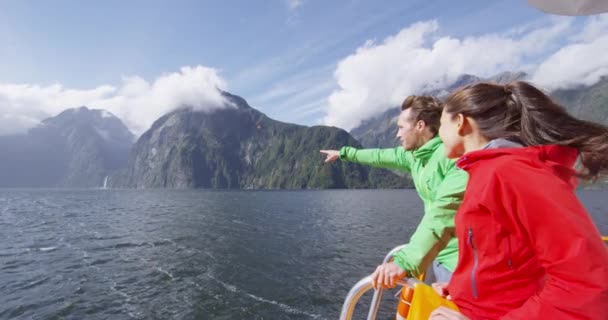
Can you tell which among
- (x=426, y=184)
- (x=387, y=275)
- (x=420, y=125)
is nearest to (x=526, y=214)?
(x=387, y=275)

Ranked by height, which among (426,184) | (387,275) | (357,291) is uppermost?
(426,184)

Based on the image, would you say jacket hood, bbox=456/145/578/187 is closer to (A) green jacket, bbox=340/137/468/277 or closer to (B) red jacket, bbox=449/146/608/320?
(B) red jacket, bbox=449/146/608/320

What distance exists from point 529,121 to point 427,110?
7.18 ft

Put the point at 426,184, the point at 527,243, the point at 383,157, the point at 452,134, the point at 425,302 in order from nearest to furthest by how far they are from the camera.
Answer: the point at 527,243 < the point at 425,302 < the point at 452,134 < the point at 426,184 < the point at 383,157

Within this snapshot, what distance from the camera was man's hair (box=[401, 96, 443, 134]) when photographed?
404cm

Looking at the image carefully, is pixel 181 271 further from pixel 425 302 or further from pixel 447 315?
pixel 447 315

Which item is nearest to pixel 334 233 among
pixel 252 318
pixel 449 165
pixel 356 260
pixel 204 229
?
pixel 356 260

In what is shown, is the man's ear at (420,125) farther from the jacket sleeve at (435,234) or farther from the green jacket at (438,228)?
the jacket sleeve at (435,234)

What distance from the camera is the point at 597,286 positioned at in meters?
1.41

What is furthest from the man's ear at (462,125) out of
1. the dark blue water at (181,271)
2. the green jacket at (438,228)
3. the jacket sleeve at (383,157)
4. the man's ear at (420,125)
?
the dark blue water at (181,271)

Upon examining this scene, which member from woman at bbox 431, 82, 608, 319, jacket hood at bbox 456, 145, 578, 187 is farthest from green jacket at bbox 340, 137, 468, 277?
jacket hood at bbox 456, 145, 578, 187

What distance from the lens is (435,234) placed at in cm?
255

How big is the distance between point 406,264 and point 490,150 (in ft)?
3.68

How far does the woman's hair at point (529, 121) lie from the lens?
71.1 inches
